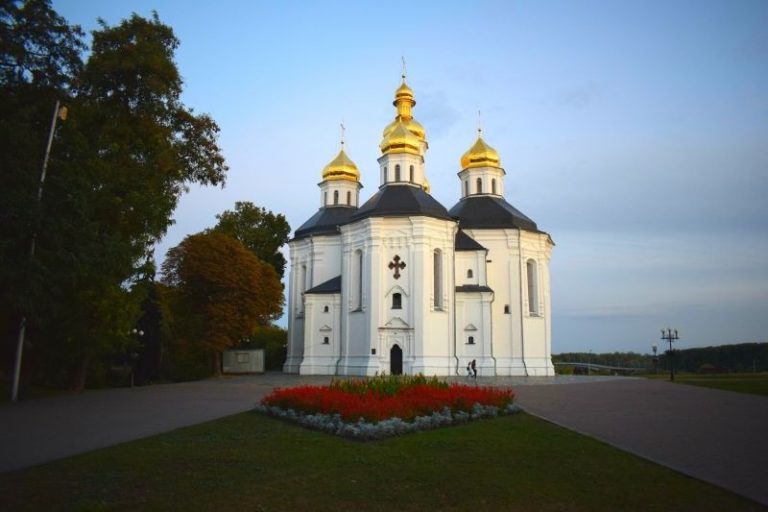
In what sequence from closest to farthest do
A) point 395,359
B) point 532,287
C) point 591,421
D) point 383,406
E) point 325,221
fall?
1. point 383,406
2. point 591,421
3. point 395,359
4. point 532,287
5. point 325,221

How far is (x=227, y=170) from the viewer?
1020 inches

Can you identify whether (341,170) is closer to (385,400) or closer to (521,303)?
(521,303)

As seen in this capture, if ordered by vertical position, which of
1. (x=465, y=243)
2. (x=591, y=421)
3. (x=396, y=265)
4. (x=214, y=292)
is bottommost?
(x=591, y=421)

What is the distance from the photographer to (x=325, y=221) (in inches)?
1873

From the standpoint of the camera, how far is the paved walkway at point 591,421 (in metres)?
10.1

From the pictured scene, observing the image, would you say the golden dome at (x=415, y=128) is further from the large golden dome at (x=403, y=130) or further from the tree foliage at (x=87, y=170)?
the tree foliage at (x=87, y=170)

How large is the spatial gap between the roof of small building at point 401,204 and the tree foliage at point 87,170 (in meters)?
15.2

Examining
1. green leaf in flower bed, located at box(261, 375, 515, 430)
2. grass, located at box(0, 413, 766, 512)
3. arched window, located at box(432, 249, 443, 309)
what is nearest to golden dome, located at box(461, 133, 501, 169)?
arched window, located at box(432, 249, 443, 309)

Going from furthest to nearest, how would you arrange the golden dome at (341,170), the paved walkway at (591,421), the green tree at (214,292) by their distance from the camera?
the golden dome at (341,170) < the green tree at (214,292) < the paved walkway at (591,421)

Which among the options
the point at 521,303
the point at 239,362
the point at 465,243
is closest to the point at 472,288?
the point at 465,243

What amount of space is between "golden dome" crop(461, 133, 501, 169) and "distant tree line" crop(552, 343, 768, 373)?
2028cm

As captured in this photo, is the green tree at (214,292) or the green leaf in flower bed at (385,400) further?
the green tree at (214,292)

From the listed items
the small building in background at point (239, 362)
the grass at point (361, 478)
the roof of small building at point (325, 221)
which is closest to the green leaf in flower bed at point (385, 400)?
the grass at point (361, 478)

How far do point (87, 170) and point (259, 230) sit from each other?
32.7m
